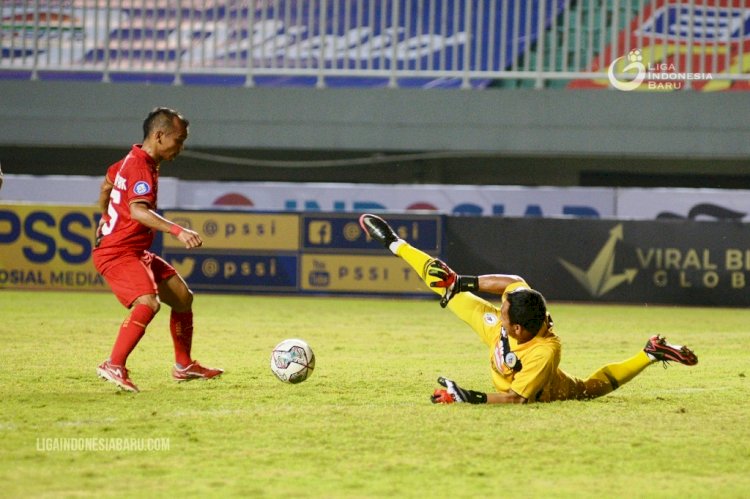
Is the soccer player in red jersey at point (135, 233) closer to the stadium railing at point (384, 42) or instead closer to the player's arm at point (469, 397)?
the player's arm at point (469, 397)

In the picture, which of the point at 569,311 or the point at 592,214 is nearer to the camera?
the point at 569,311

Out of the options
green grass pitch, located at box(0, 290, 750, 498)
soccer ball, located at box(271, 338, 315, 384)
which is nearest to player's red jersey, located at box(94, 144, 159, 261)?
green grass pitch, located at box(0, 290, 750, 498)

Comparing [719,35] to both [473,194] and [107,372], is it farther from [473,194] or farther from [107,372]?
[107,372]

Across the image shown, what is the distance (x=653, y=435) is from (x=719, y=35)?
1392cm

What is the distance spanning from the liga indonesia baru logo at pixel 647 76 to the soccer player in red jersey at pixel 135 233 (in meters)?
12.0

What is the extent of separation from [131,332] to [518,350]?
97.4 inches

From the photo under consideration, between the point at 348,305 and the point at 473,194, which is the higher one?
the point at 473,194

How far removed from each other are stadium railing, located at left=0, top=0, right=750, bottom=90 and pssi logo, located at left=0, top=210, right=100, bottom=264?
10.5 ft

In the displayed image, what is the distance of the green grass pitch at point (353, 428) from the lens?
190 inches

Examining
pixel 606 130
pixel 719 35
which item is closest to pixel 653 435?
pixel 606 130

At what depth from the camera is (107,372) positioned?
7.25m

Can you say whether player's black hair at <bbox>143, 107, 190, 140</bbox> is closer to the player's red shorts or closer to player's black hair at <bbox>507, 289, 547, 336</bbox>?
the player's red shorts

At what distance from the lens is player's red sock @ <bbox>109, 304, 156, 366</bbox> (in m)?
7.22

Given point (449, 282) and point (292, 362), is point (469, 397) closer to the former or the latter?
point (449, 282)
